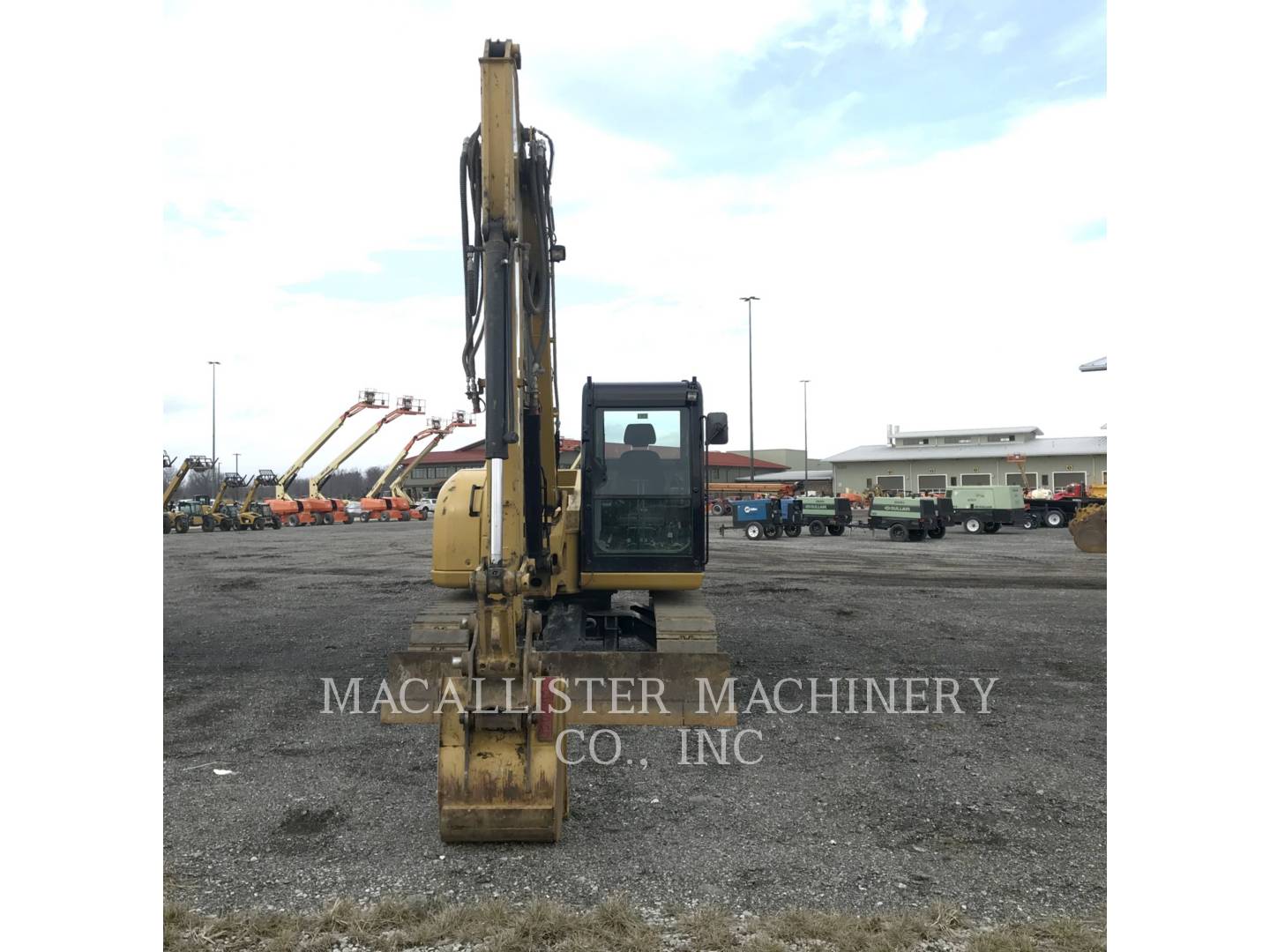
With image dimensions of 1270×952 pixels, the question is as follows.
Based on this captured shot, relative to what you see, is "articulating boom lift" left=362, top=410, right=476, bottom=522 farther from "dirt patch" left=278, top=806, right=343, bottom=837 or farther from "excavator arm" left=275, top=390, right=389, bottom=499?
"dirt patch" left=278, top=806, right=343, bottom=837

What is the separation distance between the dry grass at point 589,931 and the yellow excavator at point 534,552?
0.79 meters

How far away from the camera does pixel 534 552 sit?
792 cm

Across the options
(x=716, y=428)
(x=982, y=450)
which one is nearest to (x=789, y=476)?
(x=982, y=450)

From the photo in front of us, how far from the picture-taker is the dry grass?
150 inches

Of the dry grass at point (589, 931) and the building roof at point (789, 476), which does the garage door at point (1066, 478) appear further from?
the dry grass at point (589, 931)

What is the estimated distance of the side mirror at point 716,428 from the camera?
26.0 ft

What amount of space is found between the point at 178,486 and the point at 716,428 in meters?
37.7

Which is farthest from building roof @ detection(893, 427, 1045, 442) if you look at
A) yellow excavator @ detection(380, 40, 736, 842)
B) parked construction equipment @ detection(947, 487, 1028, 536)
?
yellow excavator @ detection(380, 40, 736, 842)

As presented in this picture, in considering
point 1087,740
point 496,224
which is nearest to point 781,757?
point 1087,740

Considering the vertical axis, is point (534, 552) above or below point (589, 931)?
above

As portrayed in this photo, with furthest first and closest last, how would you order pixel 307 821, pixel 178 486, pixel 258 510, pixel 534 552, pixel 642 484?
pixel 258 510, pixel 178 486, pixel 642 484, pixel 534 552, pixel 307 821

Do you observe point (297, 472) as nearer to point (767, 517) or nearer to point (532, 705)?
point (767, 517)

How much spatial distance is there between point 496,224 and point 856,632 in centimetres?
826

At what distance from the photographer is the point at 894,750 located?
654cm
